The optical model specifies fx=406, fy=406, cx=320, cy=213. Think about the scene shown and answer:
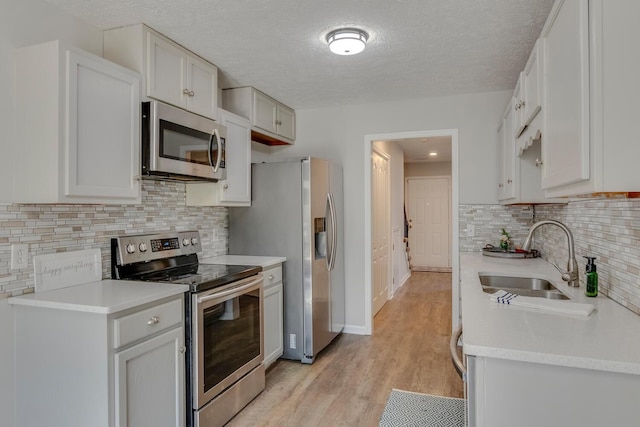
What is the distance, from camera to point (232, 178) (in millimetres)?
3123

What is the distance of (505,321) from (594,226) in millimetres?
910

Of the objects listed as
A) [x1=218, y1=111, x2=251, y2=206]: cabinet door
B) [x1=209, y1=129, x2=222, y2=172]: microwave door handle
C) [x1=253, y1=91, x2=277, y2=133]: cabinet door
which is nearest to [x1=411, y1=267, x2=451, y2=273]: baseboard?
[x1=253, y1=91, x2=277, y2=133]: cabinet door

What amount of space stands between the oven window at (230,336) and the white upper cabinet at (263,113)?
1.53 m

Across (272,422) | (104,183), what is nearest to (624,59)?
(104,183)

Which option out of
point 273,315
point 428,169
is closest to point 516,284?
point 273,315

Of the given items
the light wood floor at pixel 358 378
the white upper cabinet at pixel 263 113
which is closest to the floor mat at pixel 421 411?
the light wood floor at pixel 358 378

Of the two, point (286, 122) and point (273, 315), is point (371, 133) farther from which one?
point (273, 315)

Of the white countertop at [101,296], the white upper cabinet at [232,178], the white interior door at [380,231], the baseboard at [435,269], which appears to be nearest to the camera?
the white countertop at [101,296]

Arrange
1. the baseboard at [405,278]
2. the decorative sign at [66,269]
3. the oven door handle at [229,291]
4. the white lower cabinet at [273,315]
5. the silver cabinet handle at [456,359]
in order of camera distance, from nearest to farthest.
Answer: the silver cabinet handle at [456,359] < the decorative sign at [66,269] < the oven door handle at [229,291] < the white lower cabinet at [273,315] < the baseboard at [405,278]

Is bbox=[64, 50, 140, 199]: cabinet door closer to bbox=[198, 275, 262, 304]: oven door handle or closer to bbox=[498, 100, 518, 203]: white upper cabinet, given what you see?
bbox=[198, 275, 262, 304]: oven door handle

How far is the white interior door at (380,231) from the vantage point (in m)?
4.82

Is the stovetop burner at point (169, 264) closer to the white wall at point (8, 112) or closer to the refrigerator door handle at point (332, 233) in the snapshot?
the white wall at point (8, 112)

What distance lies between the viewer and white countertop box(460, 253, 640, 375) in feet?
3.78

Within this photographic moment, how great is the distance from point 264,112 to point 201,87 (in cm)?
93
